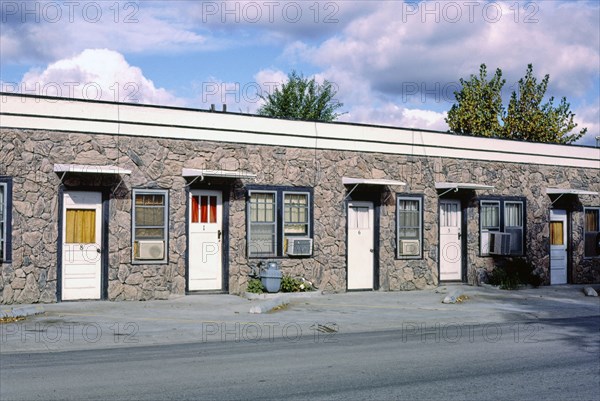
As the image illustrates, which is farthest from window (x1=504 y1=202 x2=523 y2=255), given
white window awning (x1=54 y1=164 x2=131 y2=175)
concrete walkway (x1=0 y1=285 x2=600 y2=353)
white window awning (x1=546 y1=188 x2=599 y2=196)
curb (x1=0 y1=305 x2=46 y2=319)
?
curb (x1=0 y1=305 x2=46 y2=319)

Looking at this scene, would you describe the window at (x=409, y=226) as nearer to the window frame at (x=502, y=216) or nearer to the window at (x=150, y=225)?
the window frame at (x=502, y=216)

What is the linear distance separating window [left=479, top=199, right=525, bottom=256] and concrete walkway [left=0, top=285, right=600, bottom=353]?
105 inches

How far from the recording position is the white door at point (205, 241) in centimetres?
1827

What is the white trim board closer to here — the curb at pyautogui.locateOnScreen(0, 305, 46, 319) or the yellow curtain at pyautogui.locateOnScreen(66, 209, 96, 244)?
the yellow curtain at pyautogui.locateOnScreen(66, 209, 96, 244)

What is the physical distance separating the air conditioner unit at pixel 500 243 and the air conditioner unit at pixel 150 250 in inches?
405

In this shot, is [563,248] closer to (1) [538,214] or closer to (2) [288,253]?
(1) [538,214]

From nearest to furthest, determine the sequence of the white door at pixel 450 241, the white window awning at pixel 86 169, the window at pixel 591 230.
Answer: the white window awning at pixel 86 169 < the white door at pixel 450 241 < the window at pixel 591 230

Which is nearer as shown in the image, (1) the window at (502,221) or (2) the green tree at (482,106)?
(1) the window at (502,221)

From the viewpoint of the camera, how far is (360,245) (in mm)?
20594

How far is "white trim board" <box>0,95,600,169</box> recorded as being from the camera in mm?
16438

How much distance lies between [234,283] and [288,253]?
162 centimetres

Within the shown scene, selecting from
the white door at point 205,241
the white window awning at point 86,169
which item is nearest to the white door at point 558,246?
the white door at point 205,241

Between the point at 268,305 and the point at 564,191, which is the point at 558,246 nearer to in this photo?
the point at 564,191

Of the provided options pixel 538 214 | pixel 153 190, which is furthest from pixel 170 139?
pixel 538 214
